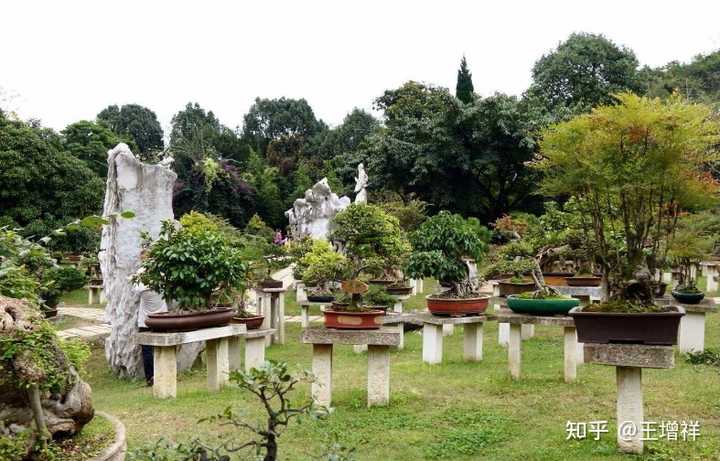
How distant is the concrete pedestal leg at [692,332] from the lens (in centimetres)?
768

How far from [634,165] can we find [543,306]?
2.28 m

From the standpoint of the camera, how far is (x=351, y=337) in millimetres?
5473

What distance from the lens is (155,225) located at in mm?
8594

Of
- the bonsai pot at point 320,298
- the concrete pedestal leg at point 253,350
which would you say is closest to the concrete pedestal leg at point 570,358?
the concrete pedestal leg at point 253,350

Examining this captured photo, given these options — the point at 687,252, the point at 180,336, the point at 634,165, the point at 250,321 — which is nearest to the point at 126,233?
the point at 250,321

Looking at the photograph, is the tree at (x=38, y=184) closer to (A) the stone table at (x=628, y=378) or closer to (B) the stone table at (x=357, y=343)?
(B) the stone table at (x=357, y=343)

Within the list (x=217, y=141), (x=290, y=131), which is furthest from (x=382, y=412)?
(x=290, y=131)

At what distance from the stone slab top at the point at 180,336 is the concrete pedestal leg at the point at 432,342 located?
7.89ft

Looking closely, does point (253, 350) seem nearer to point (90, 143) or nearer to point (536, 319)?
point (536, 319)

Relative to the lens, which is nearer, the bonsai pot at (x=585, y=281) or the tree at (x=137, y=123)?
the bonsai pot at (x=585, y=281)

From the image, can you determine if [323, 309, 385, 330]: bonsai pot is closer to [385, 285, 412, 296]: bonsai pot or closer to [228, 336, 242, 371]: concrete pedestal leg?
[228, 336, 242, 371]: concrete pedestal leg

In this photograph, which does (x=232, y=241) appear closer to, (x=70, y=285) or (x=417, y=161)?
(x=70, y=285)

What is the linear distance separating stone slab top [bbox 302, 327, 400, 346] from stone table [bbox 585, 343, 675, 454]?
5.90 ft

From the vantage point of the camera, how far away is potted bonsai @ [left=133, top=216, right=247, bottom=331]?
6270 millimetres
